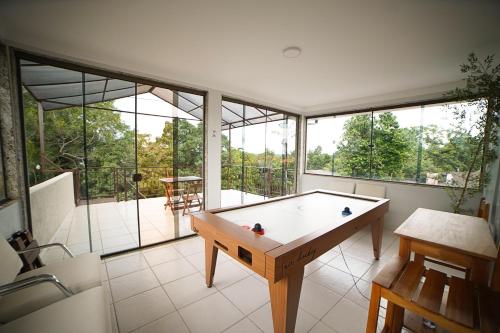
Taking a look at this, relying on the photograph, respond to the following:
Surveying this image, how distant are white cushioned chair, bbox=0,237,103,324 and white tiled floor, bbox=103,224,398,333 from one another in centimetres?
53

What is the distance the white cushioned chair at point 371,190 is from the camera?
390cm

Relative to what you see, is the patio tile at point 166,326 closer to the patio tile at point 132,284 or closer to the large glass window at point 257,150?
the patio tile at point 132,284

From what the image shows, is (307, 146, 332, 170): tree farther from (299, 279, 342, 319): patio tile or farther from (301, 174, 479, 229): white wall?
(299, 279, 342, 319): patio tile

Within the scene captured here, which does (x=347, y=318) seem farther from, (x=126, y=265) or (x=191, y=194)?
(x=191, y=194)

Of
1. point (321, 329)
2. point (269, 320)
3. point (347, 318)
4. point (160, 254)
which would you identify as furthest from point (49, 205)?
point (347, 318)

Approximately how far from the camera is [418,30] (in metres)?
1.87

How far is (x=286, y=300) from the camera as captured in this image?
1.36 m

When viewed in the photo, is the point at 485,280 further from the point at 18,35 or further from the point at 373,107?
the point at 18,35

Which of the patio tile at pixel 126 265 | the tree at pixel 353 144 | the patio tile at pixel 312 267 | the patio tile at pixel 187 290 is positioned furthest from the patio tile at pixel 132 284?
A: the tree at pixel 353 144

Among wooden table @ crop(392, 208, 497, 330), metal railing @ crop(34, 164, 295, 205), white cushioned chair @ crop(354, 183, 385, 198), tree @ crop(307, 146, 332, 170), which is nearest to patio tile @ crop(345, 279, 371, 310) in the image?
wooden table @ crop(392, 208, 497, 330)

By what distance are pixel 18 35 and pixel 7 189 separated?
1.60m

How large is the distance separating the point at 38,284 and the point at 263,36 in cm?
277

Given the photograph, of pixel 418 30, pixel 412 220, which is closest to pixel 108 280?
pixel 412 220

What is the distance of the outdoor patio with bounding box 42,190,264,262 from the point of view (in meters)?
3.08
